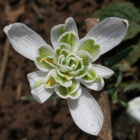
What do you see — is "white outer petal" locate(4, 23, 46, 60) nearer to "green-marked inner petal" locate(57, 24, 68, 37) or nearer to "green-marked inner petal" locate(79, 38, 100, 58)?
"green-marked inner petal" locate(57, 24, 68, 37)

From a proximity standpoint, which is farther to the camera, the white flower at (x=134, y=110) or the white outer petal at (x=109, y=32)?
the white flower at (x=134, y=110)

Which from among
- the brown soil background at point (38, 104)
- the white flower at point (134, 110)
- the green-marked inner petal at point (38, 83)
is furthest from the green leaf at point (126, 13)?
the green-marked inner petal at point (38, 83)

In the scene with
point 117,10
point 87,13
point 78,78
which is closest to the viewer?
point 78,78

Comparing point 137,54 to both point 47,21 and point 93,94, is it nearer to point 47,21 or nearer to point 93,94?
point 47,21

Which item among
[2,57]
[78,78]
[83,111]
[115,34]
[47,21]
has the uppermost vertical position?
[115,34]

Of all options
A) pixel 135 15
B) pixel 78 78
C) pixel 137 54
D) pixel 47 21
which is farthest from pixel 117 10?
pixel 78 78

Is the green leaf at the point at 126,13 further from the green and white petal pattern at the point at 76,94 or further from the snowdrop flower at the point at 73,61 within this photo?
the green and white petal pattern at the point at 76,94
